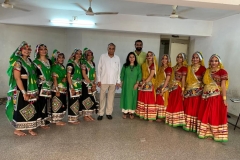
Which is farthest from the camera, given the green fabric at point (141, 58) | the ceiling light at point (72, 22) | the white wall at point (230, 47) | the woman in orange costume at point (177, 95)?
the ceiling light at point (72, 22)

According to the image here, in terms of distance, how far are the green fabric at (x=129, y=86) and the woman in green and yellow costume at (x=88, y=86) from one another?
62cm

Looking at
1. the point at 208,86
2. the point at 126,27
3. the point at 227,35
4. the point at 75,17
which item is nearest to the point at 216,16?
the point at 227,35

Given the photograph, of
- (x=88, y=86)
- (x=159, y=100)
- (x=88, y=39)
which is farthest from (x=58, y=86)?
(x=88, y=39)

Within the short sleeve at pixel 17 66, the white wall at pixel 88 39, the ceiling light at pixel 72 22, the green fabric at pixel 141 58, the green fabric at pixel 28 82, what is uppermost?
the ceiling light at pixel 72 22

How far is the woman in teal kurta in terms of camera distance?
12.7ft

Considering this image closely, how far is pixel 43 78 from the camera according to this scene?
3.08 meters

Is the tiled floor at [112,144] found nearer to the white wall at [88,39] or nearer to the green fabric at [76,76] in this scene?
the green fabric at [76,76]

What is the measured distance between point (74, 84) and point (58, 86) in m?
0.28

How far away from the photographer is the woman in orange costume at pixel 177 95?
3.54 m

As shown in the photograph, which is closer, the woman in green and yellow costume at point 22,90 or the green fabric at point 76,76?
the woman in green and yellow costume at point 22,90

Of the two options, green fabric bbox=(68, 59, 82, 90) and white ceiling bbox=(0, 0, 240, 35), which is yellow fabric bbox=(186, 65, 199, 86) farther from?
green fabric bbox=(68, 59, 82, 90)

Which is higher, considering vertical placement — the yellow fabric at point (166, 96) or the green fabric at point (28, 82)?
the green fabric at point (28, 82)

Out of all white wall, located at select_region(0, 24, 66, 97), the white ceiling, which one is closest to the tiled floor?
white wall, located at select_region(0, 24, 66, 97)

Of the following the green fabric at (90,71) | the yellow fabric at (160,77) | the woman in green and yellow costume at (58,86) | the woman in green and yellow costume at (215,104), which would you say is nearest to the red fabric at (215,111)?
the woman in green and yellow costume at (215,104)
